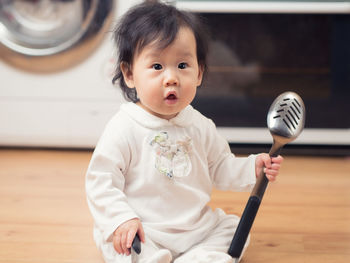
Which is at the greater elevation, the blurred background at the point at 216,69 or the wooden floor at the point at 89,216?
the blurred background at the point at 216,69

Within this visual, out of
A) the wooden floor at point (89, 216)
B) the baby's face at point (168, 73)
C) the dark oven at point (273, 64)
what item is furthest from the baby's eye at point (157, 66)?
the dark oven at point (273, 64)

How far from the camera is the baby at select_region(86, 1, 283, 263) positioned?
2.81ft

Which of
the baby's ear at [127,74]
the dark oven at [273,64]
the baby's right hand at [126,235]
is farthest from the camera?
the dark oven at [273,64]

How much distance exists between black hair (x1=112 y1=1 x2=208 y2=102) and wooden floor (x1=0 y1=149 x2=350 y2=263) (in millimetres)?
376

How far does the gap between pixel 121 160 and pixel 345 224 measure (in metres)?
0.56

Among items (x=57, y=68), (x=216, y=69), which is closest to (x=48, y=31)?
(x=57, y=68)

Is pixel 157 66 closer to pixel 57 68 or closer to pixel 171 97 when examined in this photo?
pixel 171 97

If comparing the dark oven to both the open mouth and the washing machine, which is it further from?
the open mouth

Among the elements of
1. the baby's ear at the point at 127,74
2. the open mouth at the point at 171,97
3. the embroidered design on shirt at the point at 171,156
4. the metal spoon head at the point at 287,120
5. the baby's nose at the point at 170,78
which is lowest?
the embroidered design on shirt at the point at 171,156

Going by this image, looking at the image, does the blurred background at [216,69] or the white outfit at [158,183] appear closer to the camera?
the white outfit at [158,183]

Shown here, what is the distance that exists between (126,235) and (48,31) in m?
0.98

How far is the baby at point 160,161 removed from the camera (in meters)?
0.86

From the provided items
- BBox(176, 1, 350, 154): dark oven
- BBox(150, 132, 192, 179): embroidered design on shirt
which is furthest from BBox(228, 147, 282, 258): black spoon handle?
BBox(176, 1, 350, 154): dark oven

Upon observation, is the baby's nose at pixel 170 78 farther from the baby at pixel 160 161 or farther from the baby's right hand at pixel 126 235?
the baby's right hand at pixel 126 235
